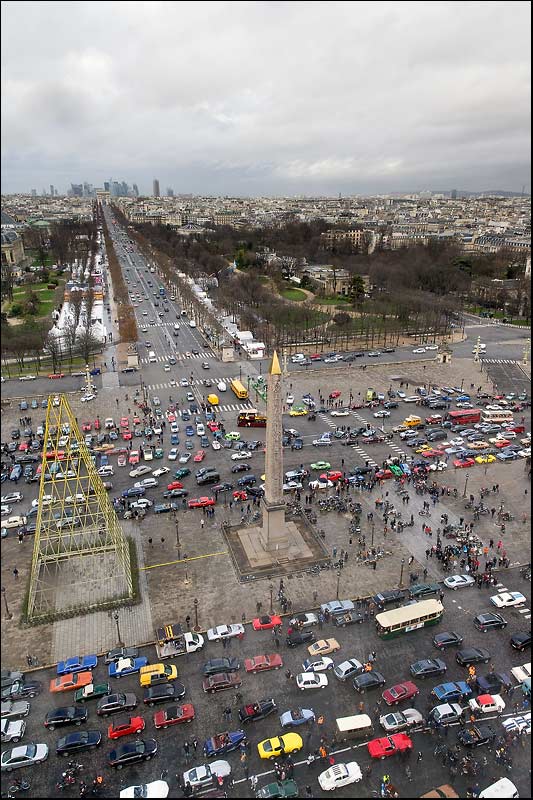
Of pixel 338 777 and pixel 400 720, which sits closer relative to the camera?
pixel 338 777

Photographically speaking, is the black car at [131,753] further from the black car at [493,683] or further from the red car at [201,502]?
the red car at [201,502]

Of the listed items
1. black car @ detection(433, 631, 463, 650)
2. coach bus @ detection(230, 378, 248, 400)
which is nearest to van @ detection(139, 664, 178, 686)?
black car @ detection(433, 631, 463, 650)

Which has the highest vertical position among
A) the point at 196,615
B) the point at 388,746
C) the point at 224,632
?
the point at 196,615

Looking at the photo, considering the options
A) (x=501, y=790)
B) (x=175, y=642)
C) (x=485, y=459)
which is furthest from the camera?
(x=485, y=459)

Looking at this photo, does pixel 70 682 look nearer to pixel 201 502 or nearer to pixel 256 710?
pixel 256 710

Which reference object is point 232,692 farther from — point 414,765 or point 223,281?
point 223,281

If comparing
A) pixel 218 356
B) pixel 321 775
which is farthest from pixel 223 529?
pixel 218 356

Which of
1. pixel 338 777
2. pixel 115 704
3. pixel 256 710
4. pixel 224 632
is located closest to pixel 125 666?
pixel 115 704

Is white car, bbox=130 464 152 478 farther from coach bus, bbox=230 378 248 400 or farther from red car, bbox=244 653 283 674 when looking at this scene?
red car, bbox=244 653 283 674

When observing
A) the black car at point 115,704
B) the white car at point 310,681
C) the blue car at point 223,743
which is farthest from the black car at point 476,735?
the black car at point 115,704
